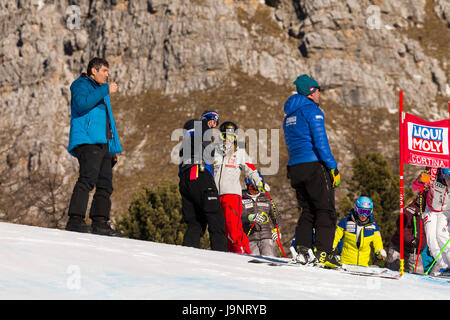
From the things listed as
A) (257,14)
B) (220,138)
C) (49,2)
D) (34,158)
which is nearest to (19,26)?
(49,2)

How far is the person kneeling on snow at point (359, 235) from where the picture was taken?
9273 mm

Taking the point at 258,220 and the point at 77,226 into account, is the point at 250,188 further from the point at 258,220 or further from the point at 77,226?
the point at 77,226

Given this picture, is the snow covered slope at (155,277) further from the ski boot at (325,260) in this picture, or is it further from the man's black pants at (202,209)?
the man's black pants at (202,209)

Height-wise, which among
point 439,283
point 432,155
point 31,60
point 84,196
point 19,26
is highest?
point 19,26

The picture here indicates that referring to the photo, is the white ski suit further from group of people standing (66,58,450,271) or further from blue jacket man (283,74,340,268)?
blue jacket man (283,74,340,268)

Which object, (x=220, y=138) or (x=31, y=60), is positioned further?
(x=31, y=60)

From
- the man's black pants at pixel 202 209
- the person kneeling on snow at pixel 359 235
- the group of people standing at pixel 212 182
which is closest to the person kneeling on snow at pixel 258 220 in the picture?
the person kneeling on snow at pixel 359 235

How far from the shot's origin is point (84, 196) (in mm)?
7121

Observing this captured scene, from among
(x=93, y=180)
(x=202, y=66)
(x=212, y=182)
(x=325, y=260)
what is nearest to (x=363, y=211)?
(x=212, y=182)

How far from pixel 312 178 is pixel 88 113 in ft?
9.74

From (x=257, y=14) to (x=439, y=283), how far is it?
60.3 m

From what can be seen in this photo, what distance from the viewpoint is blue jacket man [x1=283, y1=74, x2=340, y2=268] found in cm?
603

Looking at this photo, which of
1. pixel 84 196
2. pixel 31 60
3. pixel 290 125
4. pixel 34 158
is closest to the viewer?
pixel 290 125
